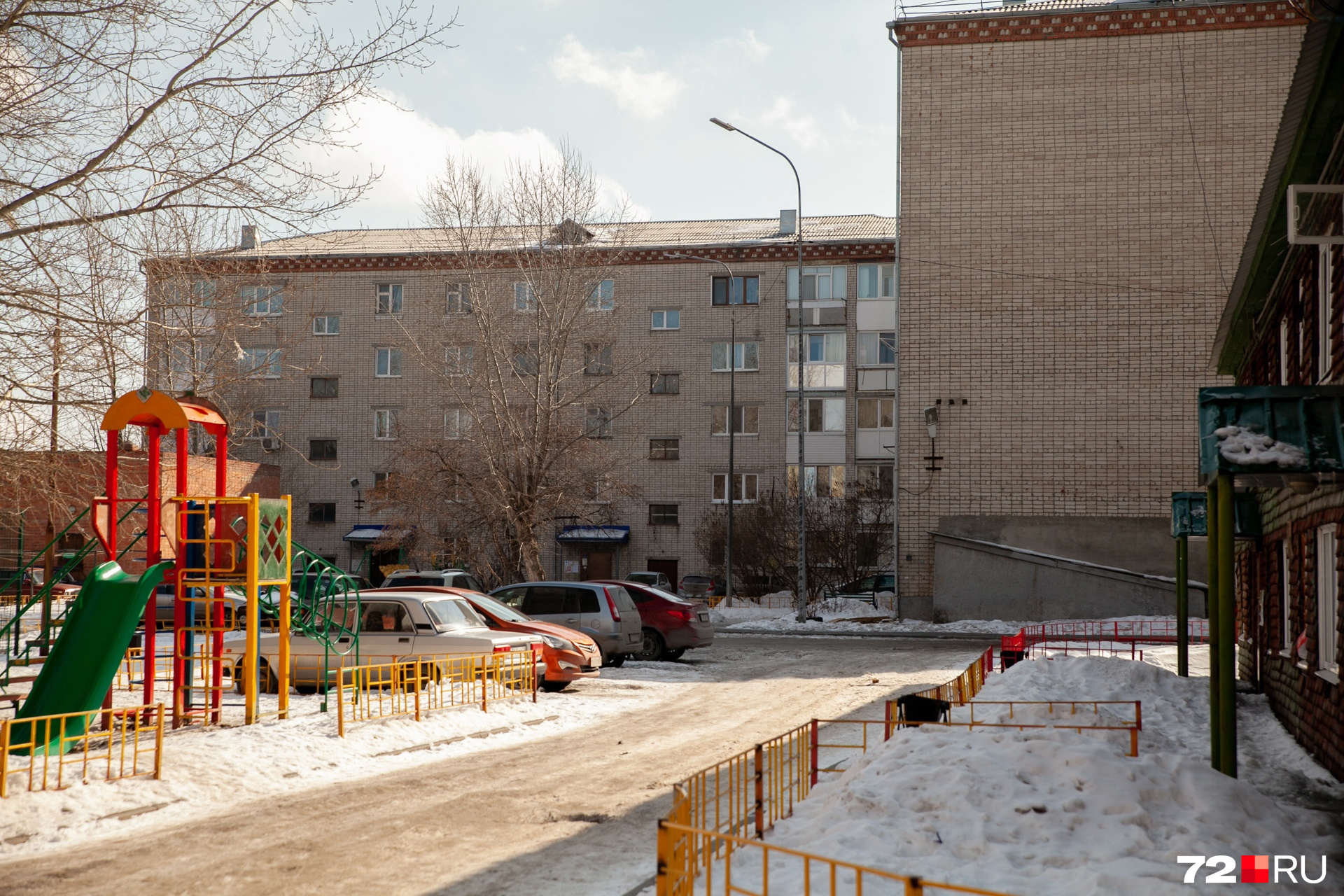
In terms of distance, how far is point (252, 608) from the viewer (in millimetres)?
11367

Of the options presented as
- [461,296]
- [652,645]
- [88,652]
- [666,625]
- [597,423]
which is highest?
[461,296]

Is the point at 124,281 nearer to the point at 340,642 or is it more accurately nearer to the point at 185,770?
the point at 340,642

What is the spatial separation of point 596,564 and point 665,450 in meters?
5.70

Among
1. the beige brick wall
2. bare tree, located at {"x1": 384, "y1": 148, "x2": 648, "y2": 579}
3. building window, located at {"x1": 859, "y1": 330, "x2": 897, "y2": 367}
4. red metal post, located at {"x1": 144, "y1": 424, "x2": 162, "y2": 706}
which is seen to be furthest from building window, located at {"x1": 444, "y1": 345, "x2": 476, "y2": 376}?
building window, located at {"x1": 859, "y1": 330, "x2": 897, "y2": 367}

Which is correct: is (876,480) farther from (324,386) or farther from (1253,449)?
(1253,449)

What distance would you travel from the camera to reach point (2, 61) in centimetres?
1045

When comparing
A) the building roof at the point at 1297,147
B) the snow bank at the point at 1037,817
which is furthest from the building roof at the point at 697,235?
the snow bank at the point at 1037,817

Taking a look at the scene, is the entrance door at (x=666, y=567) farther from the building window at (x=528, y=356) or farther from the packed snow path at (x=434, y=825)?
the packed snow path at (x=434, y=825)

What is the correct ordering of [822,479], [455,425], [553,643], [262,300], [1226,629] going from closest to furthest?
[1226,629] < [553,643] < [262,300] < [455,425] < [822,479]

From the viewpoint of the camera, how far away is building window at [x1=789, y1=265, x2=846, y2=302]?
152 feet

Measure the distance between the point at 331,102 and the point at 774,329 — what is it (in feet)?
120

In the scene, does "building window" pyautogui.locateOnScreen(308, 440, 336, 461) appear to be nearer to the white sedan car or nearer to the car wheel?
the car wheel

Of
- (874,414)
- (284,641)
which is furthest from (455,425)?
(284,641)

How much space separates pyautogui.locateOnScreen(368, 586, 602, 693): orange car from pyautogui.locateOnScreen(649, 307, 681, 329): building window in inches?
1223
